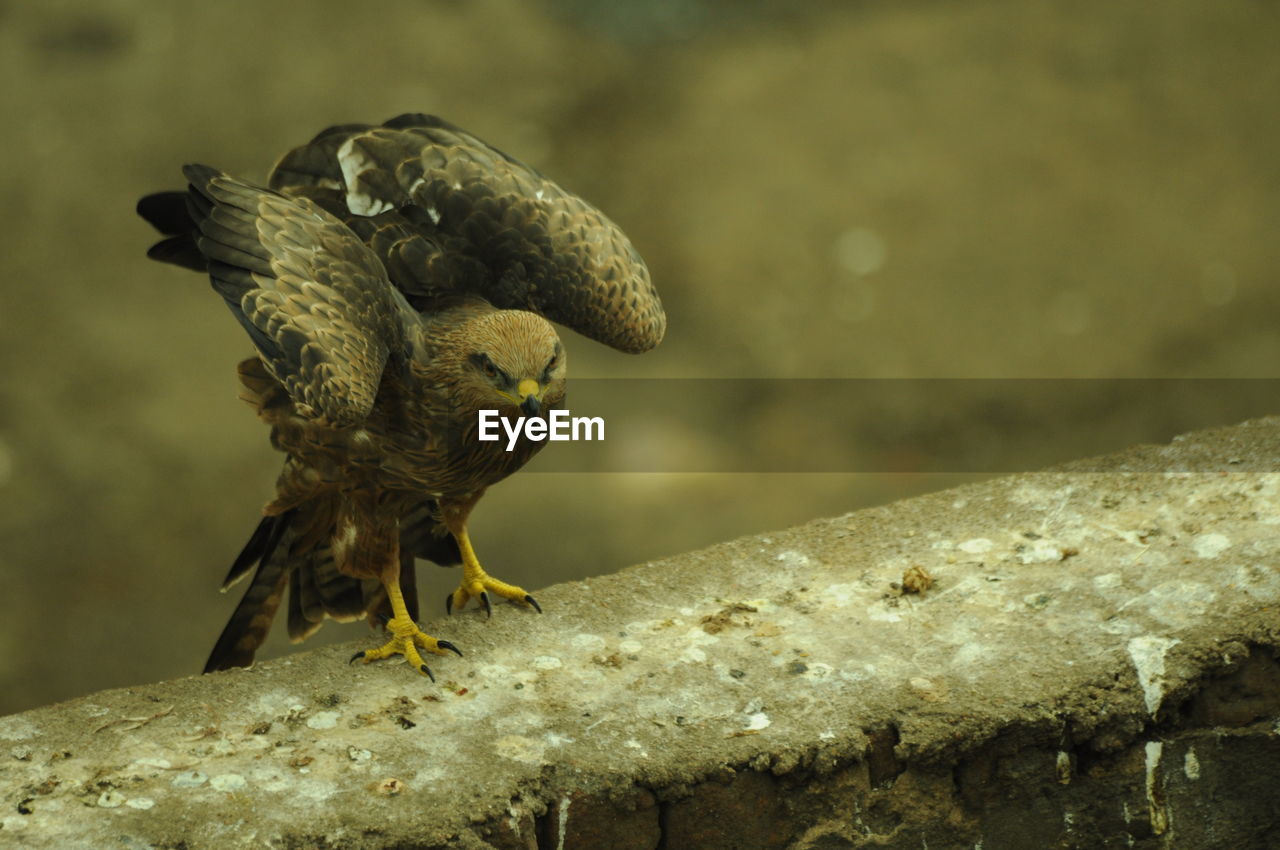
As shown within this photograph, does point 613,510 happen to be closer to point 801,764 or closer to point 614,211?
point 614,211

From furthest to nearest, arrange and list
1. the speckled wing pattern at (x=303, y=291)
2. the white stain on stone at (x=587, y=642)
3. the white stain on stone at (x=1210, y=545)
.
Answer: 1. the white stain on stone at (x=1210, y=545)
2. the white stain on stone at (x=587, y=642)
3. the speckled wing pattern at (x=303, y=291)

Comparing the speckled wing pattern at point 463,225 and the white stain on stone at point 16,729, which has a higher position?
the speckled wing pattern at point 463,225

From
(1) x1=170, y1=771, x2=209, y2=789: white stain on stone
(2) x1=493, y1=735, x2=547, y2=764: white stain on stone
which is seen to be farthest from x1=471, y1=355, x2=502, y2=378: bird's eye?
(1) x1=170, y1=771, x2=209, y2=789: white stain on stone

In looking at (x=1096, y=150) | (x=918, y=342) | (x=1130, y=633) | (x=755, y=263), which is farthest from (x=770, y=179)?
(x=1130, y=633)

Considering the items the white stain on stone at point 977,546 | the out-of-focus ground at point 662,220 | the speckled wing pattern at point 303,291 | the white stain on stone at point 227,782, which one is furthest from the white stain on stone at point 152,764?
the out-of-focus ground at point 662,220

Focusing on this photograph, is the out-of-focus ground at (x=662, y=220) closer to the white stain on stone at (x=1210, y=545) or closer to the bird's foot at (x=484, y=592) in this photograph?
the bird's foot at (x=484, y=592)

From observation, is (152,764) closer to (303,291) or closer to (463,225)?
(303,291)
